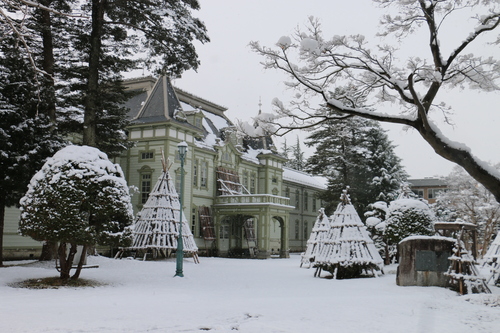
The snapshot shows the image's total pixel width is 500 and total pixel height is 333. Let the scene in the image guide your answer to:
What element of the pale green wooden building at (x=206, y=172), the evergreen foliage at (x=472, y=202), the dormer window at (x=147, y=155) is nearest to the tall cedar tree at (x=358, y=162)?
the pale green wooden building at (x=206, y=172)

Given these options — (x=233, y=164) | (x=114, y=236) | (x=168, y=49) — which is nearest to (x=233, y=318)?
(x=114, y=236)

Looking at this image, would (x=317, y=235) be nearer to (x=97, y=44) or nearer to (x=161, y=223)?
(x=161, y=223)

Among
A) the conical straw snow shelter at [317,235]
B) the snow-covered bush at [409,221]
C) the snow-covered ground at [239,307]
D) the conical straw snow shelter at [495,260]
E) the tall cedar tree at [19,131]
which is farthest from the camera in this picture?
the conical straw snow shelter at [317,235]

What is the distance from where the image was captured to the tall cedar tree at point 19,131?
53.4 ft

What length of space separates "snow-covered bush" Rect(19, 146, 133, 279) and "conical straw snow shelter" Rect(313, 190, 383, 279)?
7.37 m

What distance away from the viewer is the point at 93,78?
1728 centimetres

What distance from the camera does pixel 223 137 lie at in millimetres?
37094

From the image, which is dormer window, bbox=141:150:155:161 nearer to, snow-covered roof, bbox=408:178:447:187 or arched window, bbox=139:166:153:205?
arched window, bbox=139:166:153:205

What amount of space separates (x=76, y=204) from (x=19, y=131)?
5660 mm

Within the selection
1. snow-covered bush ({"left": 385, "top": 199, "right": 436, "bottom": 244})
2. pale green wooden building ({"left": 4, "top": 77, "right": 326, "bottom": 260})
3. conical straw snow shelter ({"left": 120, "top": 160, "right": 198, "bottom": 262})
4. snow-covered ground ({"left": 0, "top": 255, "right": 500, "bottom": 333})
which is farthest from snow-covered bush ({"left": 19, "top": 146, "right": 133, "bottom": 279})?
pale green wooden building ({"left": 4, "top": 77, "right": 326, "bottom": 260})

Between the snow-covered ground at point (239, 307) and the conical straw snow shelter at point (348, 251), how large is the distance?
A: 1.36 m

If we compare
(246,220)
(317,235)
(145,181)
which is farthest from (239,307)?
(246,220)

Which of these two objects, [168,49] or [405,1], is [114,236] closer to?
[168,49]

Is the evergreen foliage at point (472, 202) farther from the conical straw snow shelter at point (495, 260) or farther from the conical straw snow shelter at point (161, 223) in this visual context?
the conical straw snow shelter at point (161, 223)
